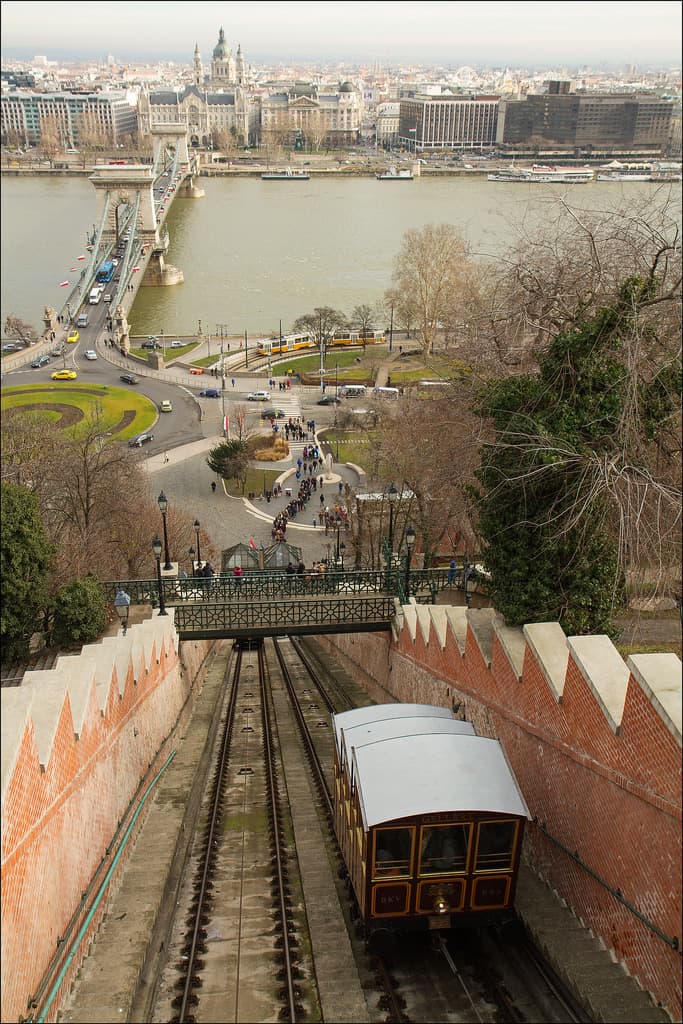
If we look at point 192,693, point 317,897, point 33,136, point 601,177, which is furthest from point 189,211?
point 317,897

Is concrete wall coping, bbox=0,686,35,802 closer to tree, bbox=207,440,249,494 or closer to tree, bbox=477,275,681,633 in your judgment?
tree, bbox=477,275,681,633

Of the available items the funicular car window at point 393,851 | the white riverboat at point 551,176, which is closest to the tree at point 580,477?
the funicular car window at point 393,851

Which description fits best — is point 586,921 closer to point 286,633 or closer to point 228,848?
point 228,848

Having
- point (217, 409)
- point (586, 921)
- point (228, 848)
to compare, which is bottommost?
point (217, 409)

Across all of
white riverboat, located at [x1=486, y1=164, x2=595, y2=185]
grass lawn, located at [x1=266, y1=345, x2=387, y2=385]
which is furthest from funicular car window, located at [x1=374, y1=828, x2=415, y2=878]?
white riverboat, located at [x1=486, y1=164, x2=595, y2=185]

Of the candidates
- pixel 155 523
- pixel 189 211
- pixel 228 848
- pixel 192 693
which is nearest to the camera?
pixel 228 848

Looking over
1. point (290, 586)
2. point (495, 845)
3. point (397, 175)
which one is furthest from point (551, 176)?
point (495, 845)
